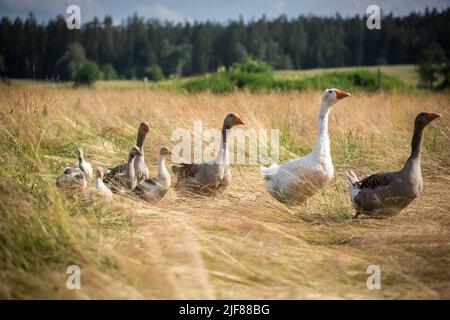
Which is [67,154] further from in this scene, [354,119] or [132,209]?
[354,119]

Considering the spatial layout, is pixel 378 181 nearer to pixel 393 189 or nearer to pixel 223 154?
Answer: pixel 393 189

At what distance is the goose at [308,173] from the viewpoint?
532 cm

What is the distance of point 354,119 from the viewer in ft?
32.3

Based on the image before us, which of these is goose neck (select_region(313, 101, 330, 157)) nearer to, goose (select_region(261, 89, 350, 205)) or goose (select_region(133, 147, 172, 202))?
goose (select_region(261, 89, 350, 205))

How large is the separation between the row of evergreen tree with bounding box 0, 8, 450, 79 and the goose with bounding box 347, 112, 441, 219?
57950 millimetres

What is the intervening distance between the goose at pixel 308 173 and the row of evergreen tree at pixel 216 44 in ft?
188

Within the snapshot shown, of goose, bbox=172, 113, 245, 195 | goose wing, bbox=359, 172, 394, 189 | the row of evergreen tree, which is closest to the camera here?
goose wing, bbox=359, 172, 394, 189

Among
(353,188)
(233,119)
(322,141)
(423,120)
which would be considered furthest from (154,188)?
(423,120)

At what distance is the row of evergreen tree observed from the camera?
6316 cm

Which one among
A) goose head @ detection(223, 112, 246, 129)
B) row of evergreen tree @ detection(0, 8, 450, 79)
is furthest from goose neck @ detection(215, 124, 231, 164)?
row of evergreen tree @ detection(0, 8, 450, 79)

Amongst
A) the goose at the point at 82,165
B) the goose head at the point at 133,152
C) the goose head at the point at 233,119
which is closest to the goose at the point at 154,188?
the goose head at the point at 133,152

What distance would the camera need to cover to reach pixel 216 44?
270 feet


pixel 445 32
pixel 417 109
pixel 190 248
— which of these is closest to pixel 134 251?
pixel 190 248

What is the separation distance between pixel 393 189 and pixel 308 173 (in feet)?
2.77
